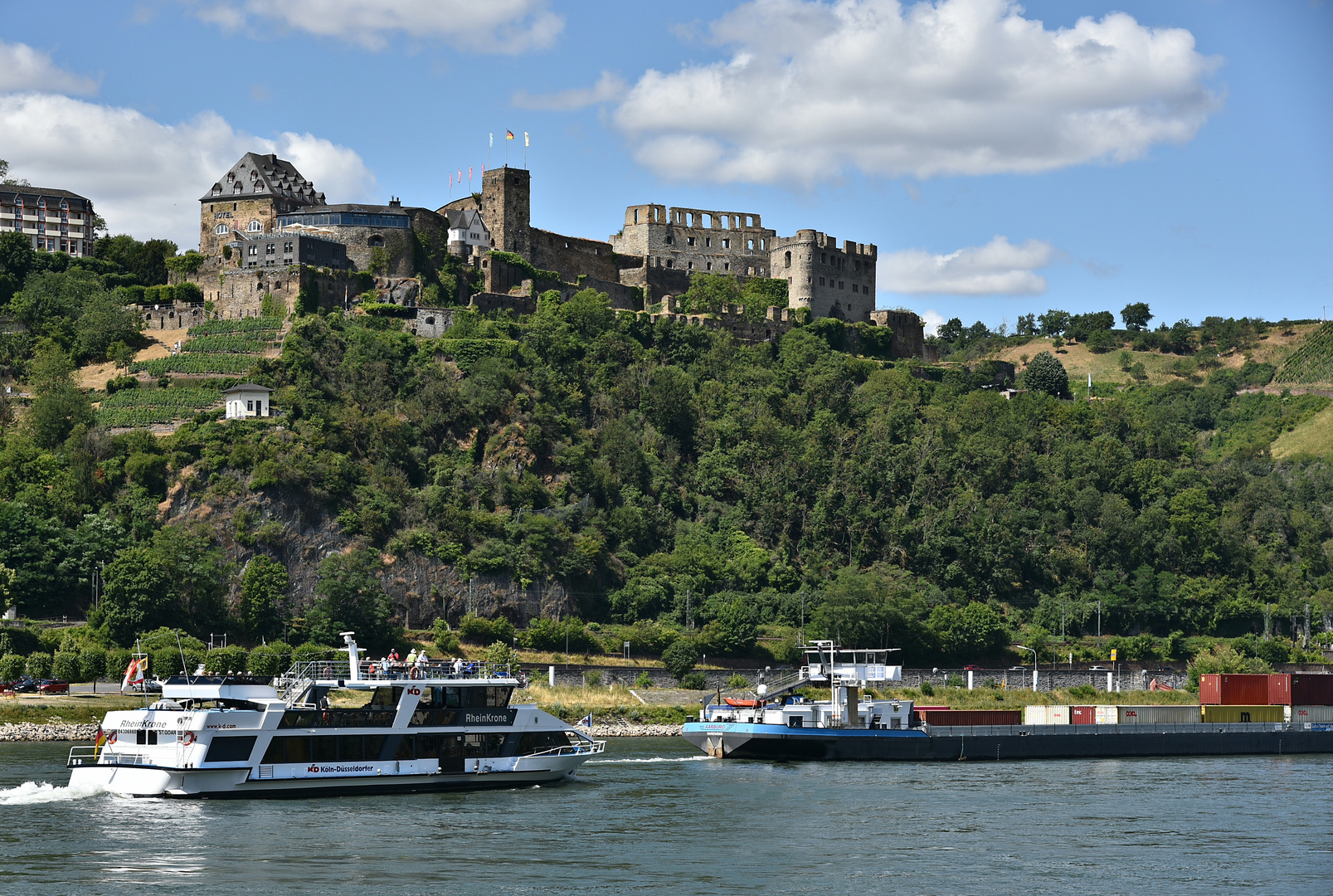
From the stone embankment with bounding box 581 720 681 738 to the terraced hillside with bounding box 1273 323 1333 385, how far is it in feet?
417

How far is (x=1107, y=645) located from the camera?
356 feet

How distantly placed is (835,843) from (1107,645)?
69.0m

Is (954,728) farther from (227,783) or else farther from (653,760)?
(227,783)

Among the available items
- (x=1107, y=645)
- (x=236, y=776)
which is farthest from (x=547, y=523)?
(x=236, y=776)

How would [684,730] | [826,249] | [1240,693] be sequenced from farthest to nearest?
[826,249]
[1240,693]
[684,730]

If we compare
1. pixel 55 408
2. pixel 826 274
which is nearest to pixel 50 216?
pixel 55 408

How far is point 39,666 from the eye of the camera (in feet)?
245

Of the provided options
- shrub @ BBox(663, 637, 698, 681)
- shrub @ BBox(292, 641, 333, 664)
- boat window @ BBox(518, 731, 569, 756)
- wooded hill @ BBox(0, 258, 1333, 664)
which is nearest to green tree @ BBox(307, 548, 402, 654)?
wooded hill @ BBox(0, 258, 1333, 664)

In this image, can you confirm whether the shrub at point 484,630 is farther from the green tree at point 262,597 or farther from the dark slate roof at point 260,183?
the dark slate roof at point 260,183

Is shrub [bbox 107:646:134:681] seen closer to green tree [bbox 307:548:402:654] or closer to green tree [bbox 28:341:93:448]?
green tree [bbox 307:548:402:654]

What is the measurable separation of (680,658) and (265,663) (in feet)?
77.0

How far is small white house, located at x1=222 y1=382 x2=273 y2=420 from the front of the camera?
96.9 metres

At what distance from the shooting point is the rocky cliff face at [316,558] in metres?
88.3

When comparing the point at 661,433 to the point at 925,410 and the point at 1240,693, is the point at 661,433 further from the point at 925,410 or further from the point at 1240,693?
the point at 1240,693
